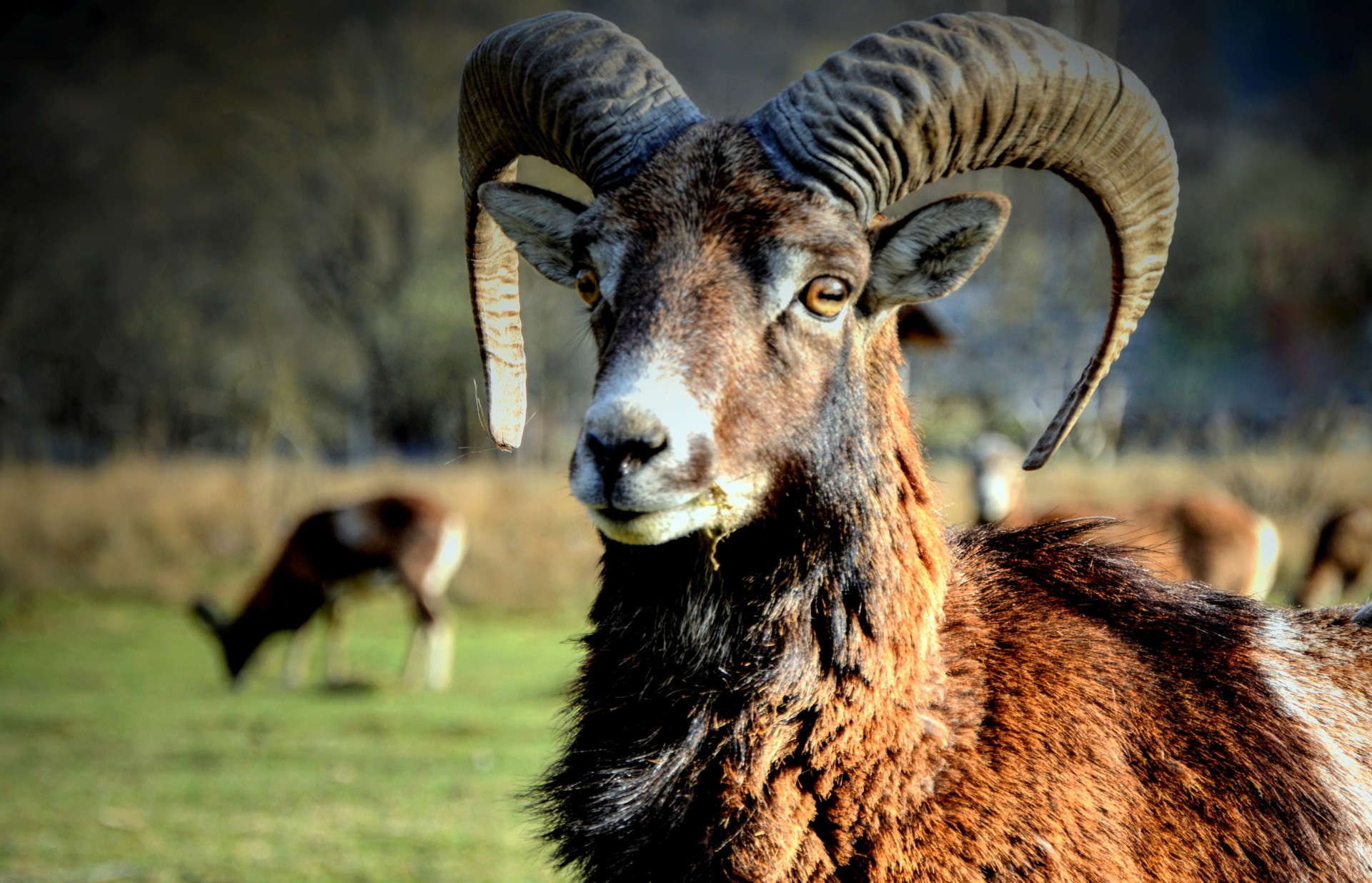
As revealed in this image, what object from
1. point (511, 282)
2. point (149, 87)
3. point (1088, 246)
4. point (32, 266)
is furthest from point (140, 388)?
point (511, 282)

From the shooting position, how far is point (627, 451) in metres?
2.36

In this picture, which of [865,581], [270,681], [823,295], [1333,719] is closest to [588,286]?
[823,295]

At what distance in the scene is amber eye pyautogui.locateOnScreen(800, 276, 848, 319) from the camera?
278 centimetres

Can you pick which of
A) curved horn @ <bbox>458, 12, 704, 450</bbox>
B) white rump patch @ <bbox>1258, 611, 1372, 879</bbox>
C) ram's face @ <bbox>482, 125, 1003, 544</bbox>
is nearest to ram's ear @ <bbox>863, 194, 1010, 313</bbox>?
ram's face @ <bbox>482, 125, 1003, 544</bbox>

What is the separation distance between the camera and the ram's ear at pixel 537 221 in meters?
3.39

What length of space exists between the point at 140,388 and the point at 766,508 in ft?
123

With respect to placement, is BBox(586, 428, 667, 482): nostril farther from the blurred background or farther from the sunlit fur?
the blurred background

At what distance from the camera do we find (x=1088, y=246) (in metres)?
29.4

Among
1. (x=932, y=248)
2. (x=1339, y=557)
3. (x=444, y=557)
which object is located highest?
(x=932, y=248)

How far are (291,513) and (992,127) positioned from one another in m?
20.3

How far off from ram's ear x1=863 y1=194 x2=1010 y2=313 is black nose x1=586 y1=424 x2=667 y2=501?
91 cm

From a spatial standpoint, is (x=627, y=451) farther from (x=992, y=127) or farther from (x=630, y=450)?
(x=992, y=127)

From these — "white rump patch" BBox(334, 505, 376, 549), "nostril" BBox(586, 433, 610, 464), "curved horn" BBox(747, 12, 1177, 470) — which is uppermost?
"curved horn" BBox(747, 12, 1177, 470)

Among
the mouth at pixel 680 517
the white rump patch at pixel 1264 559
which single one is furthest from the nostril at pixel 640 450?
the white rump patch at pixel 1264 559
